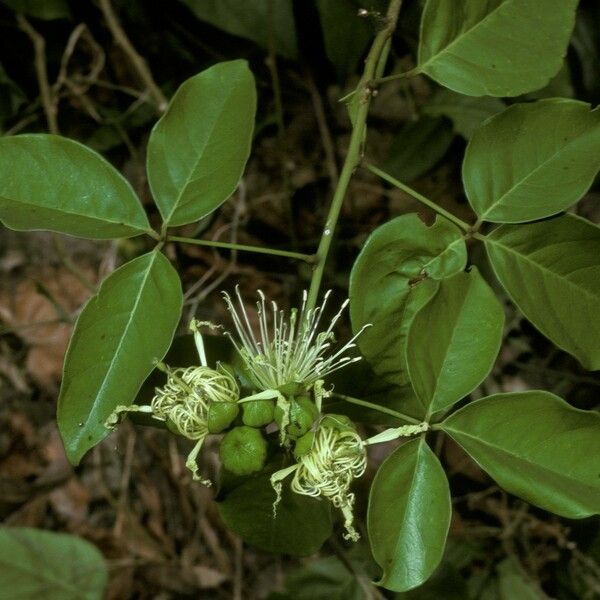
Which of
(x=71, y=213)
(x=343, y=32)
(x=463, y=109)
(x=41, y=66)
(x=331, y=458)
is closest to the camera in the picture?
(x=331, y=458)

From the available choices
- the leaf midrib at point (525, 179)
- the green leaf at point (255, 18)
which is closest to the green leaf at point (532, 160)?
the leaf midrib at point (525, 179)

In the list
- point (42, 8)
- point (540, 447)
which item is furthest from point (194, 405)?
point (42, 8)

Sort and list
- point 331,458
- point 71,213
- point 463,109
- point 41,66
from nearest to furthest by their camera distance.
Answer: point 331,458
point 71,213
point 463,109
point 41,66

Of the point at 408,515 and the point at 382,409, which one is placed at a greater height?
the point at 382,409

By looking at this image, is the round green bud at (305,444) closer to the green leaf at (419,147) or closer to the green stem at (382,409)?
the green stem at (382,409)

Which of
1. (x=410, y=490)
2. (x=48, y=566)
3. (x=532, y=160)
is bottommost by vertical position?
(x=48, y=566)

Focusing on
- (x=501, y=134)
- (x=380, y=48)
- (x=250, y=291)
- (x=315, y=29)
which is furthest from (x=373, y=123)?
(x=501, y=134)

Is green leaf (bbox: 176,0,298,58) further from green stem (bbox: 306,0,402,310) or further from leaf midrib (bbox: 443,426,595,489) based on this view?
leaf midrib (bbox: 443,426,595,489)

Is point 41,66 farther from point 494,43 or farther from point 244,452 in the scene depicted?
point 244,452
